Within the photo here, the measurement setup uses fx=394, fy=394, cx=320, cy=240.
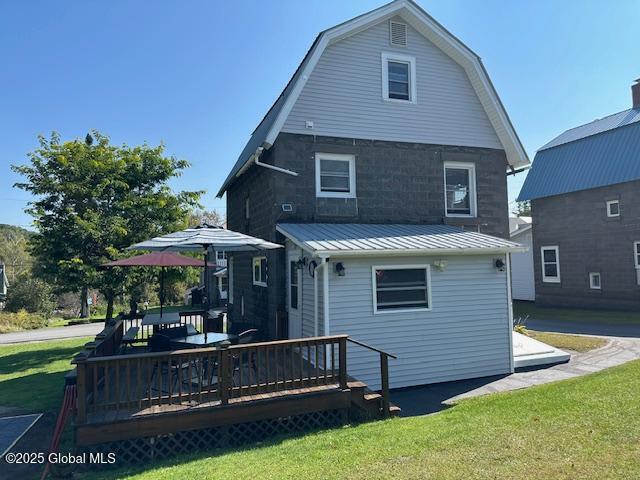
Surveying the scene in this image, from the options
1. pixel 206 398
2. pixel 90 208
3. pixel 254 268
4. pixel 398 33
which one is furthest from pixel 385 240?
pixel 90 208

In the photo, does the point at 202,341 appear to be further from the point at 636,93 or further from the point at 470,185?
the point at 636,93

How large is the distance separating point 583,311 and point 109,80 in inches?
922

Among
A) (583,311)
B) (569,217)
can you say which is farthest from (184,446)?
(569,217)

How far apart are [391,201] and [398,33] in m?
4.72

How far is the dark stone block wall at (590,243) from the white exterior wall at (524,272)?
50.8 inches

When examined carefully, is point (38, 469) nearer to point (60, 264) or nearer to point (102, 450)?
point (102, 450)

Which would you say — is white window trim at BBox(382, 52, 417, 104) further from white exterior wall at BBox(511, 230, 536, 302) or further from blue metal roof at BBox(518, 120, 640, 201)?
white exterior wall at BBox(511, 230, 536, 302)

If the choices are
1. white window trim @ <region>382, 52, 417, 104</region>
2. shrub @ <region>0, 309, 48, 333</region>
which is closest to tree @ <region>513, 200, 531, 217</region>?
white window trim @ <region>382, 52, 417, 104</region>

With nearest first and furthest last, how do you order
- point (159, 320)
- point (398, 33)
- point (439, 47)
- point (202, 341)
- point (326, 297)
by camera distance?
point (202, 341)
point (326, 297)
point (159, 320)
point (398, 33)
point (439, 47)

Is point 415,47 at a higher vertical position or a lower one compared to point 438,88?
higher

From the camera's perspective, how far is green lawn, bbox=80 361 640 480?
4.21 meters

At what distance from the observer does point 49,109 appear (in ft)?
52.1

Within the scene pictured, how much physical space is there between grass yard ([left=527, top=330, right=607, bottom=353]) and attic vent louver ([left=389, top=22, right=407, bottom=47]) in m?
10.0

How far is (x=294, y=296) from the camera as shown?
9805mm
